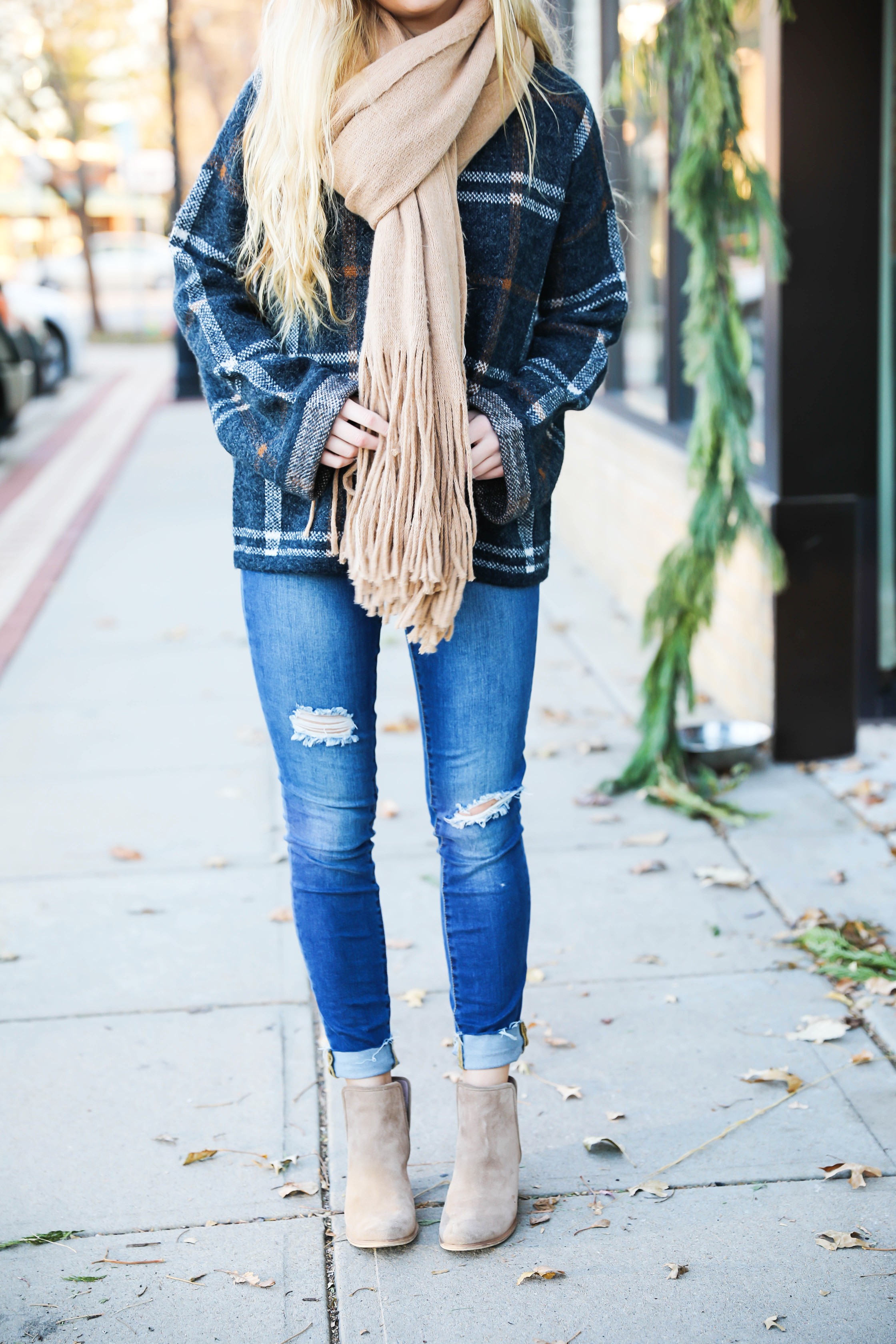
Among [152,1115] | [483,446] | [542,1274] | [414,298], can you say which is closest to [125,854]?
[152,1115]

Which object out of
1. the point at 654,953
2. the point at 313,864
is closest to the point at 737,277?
the point at 654,953

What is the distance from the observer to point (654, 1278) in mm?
2143

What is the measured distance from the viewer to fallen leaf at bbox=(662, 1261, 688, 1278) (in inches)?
84.2

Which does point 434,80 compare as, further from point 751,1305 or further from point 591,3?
point 591,3

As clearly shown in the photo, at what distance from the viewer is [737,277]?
4172mm

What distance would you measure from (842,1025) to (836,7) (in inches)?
112

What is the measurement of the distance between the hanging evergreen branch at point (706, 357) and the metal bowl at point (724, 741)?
8cm

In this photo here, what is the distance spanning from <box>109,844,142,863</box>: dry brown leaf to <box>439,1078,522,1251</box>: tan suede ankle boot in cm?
187

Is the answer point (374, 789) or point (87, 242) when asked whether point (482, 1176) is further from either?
point (87, 242)

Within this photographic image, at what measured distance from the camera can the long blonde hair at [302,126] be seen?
1.95 meters

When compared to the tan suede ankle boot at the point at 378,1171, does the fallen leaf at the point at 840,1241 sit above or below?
below

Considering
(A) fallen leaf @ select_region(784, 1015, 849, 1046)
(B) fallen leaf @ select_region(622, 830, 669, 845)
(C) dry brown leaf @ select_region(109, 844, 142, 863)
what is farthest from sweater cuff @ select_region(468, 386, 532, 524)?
(C) dry brown leaf @ select_region(109, 844, 142, 863)

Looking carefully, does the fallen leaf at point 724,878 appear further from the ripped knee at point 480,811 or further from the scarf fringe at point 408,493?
the scarf fringe at point 408,493

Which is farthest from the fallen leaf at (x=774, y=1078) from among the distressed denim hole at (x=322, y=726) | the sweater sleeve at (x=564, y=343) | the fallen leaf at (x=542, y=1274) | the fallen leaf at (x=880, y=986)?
the sweater sleeve at (x=564, y=343)
